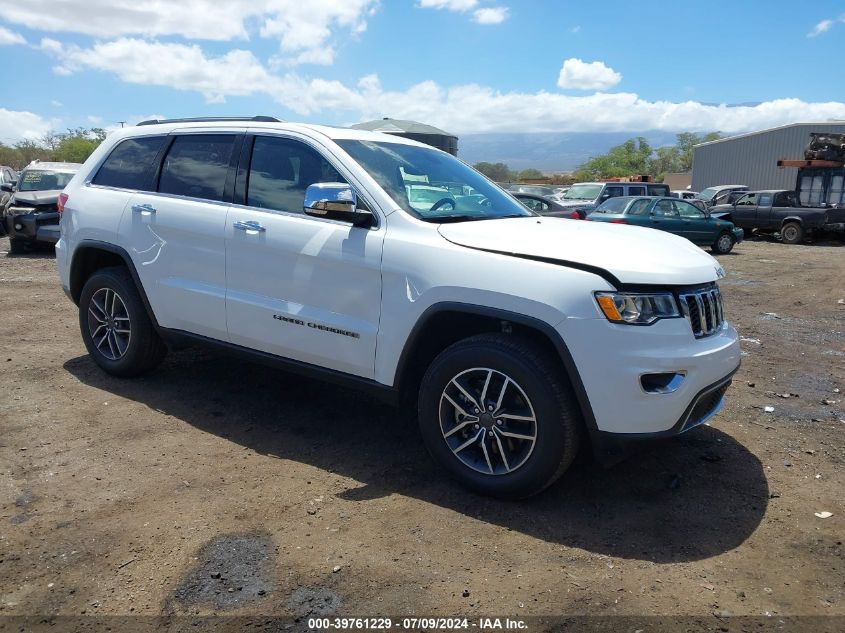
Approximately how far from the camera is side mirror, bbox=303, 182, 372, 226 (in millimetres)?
3820

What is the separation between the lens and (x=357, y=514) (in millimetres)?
3539

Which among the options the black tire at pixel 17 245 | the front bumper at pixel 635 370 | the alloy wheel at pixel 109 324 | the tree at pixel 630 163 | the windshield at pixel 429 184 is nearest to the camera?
the front bumper at pixel 635 370

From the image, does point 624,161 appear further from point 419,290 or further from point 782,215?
point 419,290

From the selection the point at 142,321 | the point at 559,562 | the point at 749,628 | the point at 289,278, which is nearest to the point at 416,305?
the point at 289,278

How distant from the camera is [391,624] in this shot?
2.69 m

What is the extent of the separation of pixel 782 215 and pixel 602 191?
5.58 metres

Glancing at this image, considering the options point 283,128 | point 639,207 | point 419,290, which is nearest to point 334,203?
point 419,290

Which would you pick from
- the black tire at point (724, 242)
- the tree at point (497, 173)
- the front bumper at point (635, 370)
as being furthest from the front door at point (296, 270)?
the tree at point (497, 173)

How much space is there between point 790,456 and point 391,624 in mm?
2910

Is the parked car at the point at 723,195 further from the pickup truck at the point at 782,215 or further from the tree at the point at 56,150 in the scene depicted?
the tree at the point at 56,150

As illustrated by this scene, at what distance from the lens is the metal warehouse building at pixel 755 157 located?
4147 centimetres

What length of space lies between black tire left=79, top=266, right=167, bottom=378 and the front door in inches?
40.9

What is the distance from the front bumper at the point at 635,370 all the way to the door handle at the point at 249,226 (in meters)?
2.04

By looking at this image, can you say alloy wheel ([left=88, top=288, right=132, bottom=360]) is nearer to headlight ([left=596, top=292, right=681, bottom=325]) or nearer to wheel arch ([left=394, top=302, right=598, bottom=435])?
wheel arch ([left=394, top=302, right=598, bottom=435])
